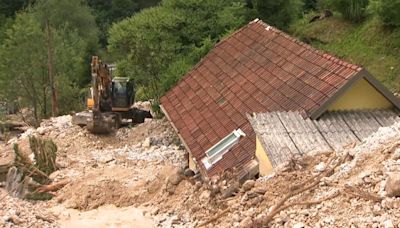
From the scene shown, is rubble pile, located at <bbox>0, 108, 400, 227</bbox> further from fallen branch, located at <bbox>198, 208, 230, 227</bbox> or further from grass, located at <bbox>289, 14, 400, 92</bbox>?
grass, located at <bbox>289, 14, 400, 92</bbox>

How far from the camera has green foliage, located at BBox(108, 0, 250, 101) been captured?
90.2 feet

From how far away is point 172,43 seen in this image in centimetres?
2762

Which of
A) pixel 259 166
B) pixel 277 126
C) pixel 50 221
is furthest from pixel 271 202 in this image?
pixel 50 221

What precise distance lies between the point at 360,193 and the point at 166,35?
66.4 ft

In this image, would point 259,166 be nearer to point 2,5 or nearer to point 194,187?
point 194,187

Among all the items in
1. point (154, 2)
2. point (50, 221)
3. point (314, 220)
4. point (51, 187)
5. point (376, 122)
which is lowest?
point (154, 2)

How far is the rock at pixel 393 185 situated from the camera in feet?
25.3

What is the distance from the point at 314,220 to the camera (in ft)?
27.0

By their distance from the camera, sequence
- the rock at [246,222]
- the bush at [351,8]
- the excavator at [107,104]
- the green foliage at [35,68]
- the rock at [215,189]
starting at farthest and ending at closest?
the green foliage at [35,68], the bush at [351,8], the excavator at [107,104], the rock at [215,189], the rock at [246,222]

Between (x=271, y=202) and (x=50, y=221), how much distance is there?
6.32m

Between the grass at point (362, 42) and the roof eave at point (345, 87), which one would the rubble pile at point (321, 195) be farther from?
the grass at point (362, 42)

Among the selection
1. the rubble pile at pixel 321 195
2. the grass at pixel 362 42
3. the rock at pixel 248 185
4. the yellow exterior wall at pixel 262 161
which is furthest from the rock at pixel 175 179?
the grass at pixel 362 42

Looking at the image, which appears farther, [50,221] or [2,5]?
[2,5]

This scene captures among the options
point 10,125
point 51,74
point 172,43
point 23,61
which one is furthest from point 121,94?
point 23,61
